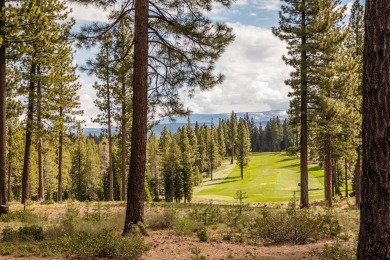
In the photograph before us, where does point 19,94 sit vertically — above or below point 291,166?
above

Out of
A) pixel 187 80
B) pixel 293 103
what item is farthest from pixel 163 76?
pixel 293 103

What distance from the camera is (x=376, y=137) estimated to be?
11.0 ft

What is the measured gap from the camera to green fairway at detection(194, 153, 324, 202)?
50797 millimetres

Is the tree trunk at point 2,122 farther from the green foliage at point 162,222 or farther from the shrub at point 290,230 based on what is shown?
the shrub at point 290,230

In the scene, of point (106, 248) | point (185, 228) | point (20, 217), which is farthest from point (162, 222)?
point (20, 217)

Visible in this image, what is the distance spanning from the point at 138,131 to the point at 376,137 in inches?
255

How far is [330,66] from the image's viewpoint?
63.0ft

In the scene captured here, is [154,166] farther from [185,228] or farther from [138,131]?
[138,131]

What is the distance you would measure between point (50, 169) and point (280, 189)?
3702cm

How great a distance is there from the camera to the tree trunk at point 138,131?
8945 millimetres

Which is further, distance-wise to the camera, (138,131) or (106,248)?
(138,131)

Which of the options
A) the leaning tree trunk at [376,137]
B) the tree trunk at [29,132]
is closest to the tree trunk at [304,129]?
the tree trunk at [29,132]

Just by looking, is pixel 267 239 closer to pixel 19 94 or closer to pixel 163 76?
pixel 163 76

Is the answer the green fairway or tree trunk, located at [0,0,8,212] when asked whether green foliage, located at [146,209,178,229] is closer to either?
tree trunk, located at [0,0,8,212]
